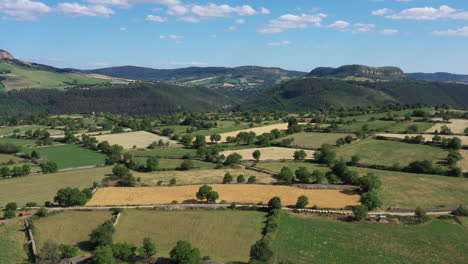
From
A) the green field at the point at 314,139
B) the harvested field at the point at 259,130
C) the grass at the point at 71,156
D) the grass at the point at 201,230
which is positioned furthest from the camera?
the harvested field at the point at 259,130

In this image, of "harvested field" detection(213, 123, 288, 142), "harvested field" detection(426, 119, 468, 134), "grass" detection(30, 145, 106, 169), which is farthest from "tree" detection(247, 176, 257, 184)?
"harvested field" detection(426, 119, 468, 134)

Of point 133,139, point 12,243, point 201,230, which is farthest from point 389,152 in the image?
point 12,243

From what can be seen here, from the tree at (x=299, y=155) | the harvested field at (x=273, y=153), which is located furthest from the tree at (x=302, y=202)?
the harvested field at (x=273, y=153)

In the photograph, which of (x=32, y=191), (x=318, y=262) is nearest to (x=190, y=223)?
(x=318, y=262)

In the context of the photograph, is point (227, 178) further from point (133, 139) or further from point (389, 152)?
point (133, 139)

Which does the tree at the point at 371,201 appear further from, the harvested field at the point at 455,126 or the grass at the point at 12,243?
the harvested field at the point at 455,126

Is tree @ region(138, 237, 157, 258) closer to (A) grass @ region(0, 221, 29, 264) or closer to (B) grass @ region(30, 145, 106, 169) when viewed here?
(A) grass @ region(0, 221, 29, 264)
